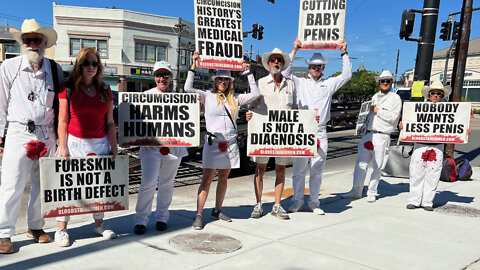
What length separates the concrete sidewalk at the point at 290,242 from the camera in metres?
3.62

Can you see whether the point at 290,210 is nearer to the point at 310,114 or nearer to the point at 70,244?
the point at 310,114

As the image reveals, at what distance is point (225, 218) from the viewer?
16.3 feet

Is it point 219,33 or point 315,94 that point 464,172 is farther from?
point 219,33

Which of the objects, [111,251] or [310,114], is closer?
[111,251]

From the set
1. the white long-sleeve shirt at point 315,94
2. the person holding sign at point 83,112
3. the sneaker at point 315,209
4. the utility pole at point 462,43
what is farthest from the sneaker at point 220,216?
the utility pole at point 462,43

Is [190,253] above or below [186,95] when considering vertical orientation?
below

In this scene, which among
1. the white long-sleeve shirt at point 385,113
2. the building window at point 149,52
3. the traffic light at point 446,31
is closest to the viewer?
the white long-sleeve shirt at point 385,113

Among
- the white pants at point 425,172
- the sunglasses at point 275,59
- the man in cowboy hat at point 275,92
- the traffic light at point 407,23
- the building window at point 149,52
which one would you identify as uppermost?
the building window at point 149,52

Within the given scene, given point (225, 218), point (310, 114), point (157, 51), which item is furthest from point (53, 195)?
point (157, 51)

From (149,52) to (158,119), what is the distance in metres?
37.0

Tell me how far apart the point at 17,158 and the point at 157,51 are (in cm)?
3801

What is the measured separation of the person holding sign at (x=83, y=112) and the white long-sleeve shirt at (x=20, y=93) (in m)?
0.20

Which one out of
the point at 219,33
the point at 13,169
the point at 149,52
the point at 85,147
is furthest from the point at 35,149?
the point at 149,52

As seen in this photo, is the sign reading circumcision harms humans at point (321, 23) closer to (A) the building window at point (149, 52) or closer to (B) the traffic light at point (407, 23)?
(B) the traffic light at point (407, 23)
